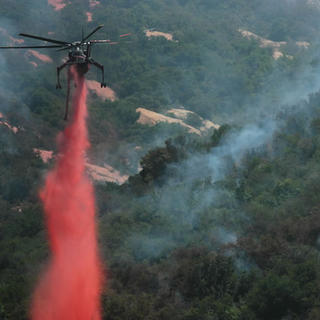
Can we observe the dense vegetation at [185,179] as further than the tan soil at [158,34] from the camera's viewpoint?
No

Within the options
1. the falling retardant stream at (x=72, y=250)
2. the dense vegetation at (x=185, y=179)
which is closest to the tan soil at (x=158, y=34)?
the dense vegetation at (x=185, y=179)

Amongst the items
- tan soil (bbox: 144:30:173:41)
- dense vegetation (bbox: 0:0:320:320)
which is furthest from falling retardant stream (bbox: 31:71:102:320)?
tan soil (bbox: 144:30:173:41)

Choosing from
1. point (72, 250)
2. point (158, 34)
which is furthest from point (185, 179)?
point (158, 34)

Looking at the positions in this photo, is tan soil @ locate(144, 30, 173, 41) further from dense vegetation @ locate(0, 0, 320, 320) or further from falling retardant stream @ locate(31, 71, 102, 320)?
falling retardant stream @ locate(31, 71, 102, 320)

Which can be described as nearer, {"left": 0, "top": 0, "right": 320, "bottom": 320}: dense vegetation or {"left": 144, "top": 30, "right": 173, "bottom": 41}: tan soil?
{"left": 0, "top": 0, "right": 320, "bottom": 320}: dense vegetation

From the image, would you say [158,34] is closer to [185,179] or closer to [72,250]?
[185,179]

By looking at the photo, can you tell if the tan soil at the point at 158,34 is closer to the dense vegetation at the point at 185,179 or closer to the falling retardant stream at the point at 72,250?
the dense vegetation at the point at 185,179

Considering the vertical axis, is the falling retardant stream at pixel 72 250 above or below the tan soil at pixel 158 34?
above
